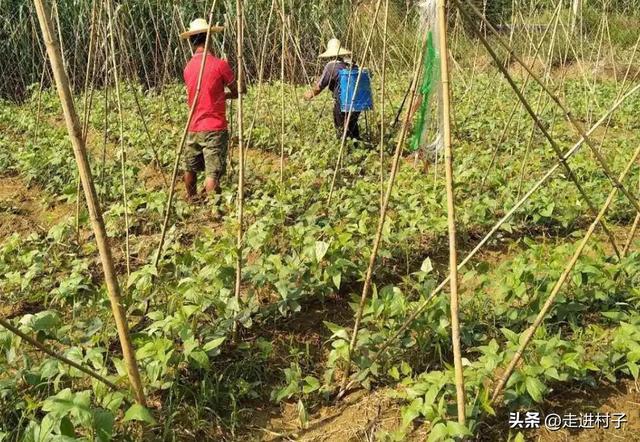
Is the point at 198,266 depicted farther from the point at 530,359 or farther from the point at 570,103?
the point at 570,103

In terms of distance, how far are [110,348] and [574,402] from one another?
1738 mm

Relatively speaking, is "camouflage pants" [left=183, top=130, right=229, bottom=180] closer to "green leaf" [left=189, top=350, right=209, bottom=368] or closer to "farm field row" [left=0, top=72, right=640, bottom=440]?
"farm field row" [left=0, top=72, right=640, bottom=440]

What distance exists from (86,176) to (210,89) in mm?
2697

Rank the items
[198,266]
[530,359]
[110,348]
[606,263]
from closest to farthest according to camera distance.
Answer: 1. [530,359]
2. [110,348]
3. [606,263]
4. [198,266]

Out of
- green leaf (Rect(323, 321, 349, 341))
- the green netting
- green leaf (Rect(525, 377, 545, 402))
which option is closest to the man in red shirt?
the green netting

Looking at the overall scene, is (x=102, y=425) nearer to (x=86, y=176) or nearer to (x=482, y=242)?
(x=86, y=176)

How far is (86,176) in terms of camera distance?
1399mm

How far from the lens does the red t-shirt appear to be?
3.95 m

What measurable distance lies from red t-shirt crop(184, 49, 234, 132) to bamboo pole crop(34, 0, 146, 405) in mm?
2549

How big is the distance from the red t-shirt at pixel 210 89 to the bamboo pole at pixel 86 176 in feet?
8.36

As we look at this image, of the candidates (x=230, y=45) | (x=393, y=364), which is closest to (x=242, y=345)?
(x=393, y=364)

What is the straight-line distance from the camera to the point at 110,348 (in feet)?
7.29

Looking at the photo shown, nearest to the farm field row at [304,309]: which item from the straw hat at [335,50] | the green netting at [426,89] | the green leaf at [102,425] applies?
the green leaf at [102,425]

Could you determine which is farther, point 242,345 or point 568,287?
point 568,287
